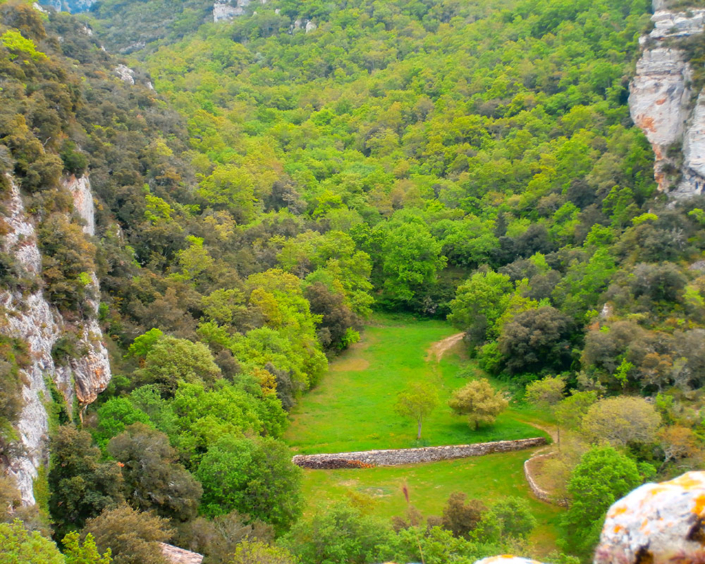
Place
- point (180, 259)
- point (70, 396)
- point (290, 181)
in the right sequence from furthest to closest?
1. point (290, 181)
2. point (180, 259)
3. point (70, 396)

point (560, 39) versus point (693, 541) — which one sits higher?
point (560, 39)

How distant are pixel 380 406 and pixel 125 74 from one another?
55.7 metres

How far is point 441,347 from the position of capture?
54406mm

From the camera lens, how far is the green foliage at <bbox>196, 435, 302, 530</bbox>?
2575 centimetres

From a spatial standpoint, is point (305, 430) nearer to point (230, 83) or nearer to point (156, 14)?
point (230, 83)

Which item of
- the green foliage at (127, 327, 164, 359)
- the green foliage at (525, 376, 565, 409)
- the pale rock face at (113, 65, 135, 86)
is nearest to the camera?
the green foliage at (127, 327, 164, 359)

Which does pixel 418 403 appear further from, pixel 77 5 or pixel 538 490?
pixel 77 5

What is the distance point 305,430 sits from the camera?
1535 inches

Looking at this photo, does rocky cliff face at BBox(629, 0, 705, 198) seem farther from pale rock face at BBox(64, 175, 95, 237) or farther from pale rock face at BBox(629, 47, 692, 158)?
pale rock face at BBox(64, 175, 95, 237)

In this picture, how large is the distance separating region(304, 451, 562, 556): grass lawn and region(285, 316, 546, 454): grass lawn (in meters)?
2.23

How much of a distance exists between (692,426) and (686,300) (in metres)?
11.2

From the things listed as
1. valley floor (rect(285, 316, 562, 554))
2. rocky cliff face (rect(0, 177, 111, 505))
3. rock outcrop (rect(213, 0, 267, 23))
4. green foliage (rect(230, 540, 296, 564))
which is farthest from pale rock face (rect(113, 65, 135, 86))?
green foliage (rect(230, 540, 296, 564))

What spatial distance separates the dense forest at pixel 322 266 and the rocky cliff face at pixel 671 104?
99.0 inches

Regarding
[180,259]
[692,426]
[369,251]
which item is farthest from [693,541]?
[369,251]
